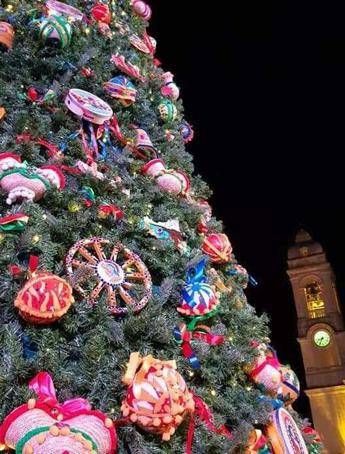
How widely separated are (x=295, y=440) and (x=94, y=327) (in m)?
1.03

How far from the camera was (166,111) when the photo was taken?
126 inches

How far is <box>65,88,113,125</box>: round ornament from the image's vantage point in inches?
98.9

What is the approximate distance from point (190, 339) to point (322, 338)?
23.2 meters

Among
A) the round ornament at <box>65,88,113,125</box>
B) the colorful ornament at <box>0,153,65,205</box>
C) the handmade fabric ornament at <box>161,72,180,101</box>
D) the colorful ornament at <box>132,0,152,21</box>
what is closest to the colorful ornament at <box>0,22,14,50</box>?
the round ornament at <box>65,88,113,125</box>

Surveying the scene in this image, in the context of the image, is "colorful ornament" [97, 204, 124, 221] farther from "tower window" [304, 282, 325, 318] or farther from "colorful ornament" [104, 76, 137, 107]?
"tower window" [304, 282, 325, 318]

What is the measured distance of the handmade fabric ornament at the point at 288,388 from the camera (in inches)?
96.0

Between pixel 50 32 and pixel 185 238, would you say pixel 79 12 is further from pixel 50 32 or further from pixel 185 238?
pixel 185 238

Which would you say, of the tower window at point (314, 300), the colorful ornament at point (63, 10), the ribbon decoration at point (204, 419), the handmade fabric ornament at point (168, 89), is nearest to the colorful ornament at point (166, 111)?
the handmade fabric ornament at point (168, 89)

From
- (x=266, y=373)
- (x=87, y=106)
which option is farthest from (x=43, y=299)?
(x=87, y=106)

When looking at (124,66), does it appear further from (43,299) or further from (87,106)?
(43,299)

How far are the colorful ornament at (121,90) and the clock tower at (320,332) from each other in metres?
20.3

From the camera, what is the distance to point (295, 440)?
213 cm

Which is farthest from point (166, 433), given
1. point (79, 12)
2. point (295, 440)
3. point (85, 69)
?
point (79, 12)

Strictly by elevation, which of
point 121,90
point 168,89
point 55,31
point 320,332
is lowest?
point 121,90
